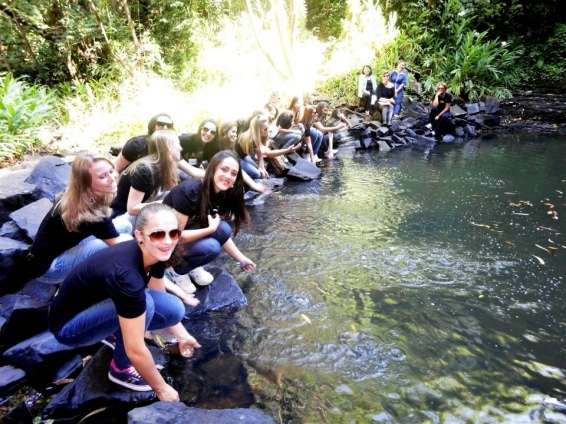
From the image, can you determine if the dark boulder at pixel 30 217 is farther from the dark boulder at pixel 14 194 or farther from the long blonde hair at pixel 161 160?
the long blonde hair at pixel 161 160

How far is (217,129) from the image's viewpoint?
18.1ft

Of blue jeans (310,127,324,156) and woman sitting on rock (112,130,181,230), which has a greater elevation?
woman sitting on rock (112,130,181,230)

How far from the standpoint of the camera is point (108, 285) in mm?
2025

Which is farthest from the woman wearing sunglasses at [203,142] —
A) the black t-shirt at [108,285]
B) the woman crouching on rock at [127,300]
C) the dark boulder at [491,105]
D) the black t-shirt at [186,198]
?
the dark boulder at [491,105]

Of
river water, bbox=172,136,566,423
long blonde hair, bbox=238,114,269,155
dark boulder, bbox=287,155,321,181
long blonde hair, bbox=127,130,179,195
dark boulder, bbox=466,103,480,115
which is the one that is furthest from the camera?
dark boulder, bbox=466,103,480,115

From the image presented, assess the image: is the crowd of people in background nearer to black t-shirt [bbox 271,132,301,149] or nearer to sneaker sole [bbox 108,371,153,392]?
sneaker sole [bbox 108,371,153,392]

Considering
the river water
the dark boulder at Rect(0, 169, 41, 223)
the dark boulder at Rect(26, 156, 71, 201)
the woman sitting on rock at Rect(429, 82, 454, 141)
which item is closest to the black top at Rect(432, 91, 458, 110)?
the woman sitting on rock at Rect(429, 82, 454, 141)

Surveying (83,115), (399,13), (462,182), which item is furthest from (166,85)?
(399,13)

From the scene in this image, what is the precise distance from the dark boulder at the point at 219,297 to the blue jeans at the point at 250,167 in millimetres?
2930

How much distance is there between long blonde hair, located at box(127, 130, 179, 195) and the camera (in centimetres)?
358

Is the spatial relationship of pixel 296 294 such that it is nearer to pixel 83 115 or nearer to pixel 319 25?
pixel 83 115

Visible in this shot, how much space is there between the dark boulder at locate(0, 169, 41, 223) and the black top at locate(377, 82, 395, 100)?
9.19 meters

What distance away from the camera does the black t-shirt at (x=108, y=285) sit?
2.00m

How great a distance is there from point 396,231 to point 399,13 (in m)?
13.5
